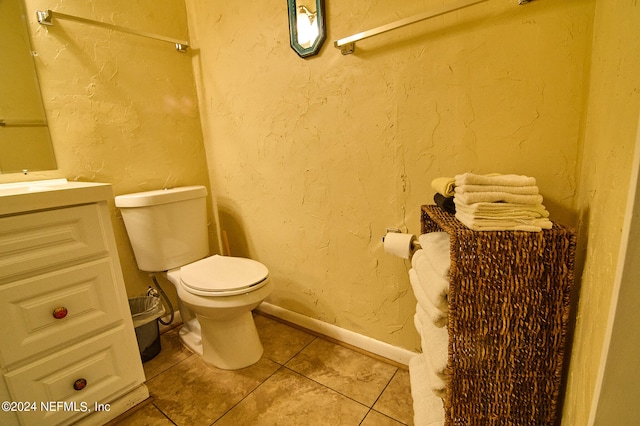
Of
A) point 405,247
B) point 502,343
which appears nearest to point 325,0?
point 405,247

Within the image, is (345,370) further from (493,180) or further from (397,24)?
(397,24)

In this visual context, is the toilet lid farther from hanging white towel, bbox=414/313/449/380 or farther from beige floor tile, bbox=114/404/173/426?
hanging white towel, bbox=414/313/449/380

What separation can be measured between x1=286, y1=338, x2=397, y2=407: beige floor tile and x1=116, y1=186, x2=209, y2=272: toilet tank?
0.78m

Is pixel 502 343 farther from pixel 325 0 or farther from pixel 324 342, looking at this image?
pixel 325 0

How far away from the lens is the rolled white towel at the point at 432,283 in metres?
0.68

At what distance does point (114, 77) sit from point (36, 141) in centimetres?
46

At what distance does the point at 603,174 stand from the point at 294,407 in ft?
3.88

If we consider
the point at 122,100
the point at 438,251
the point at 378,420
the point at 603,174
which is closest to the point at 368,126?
the point at 438,251

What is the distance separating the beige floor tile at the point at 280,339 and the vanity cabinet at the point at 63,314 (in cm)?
58

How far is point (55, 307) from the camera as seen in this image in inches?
35.8

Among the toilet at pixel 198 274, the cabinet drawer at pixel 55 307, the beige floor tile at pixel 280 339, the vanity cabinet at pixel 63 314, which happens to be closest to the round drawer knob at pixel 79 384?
the vanity cabinet at pixel 63 314

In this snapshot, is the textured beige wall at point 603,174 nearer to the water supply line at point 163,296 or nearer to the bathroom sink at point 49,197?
the bathroom sink at point 49,197

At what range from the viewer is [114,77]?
1.41 m

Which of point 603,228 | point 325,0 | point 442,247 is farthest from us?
point 325,0
